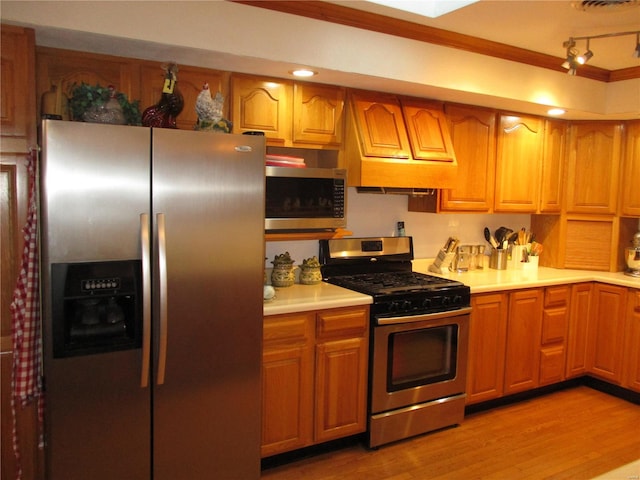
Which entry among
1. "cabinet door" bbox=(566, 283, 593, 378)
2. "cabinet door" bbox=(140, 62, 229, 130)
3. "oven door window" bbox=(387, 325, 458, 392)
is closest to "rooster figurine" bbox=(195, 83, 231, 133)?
"cabinet door" bbox=(140, 62, 229, 130)

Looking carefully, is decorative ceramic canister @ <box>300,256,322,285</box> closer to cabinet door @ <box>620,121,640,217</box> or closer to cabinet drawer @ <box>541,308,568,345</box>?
cabinet drawer @ <box>541,308,568,345</box>

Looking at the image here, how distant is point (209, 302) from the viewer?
220 cm

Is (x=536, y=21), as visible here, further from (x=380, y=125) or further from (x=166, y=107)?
(x=166, y=107)

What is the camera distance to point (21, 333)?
202 cm

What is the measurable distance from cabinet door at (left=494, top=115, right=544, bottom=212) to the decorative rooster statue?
2.44 m

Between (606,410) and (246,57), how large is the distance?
134 inches

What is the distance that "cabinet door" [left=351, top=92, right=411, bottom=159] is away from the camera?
3.01m

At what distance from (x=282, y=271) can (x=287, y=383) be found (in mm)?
672

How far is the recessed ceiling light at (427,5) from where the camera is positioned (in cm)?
261

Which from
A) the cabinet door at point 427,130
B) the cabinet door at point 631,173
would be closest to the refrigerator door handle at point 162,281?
the cabinet door at point 427,130

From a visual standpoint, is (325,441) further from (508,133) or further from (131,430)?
(508,133)

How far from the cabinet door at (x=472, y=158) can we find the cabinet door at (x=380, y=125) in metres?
0.49

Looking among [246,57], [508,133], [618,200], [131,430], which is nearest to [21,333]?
[131,430]

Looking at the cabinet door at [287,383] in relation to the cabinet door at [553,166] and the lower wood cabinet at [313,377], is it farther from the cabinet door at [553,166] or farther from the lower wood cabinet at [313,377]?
the cabinet door at [553,166]
